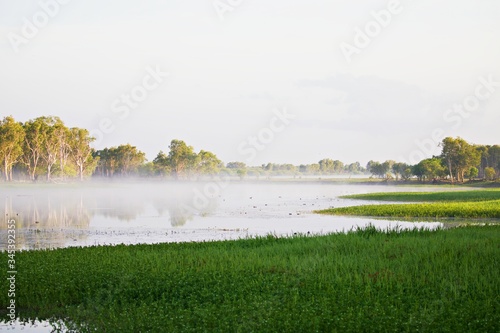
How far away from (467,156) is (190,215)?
9988 centimetres

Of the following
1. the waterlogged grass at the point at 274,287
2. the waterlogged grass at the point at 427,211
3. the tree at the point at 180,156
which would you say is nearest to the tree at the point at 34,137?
the tree at the point at 180,156

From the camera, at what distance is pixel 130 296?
13945 mm

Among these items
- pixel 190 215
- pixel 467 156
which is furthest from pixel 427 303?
pixel 467 156

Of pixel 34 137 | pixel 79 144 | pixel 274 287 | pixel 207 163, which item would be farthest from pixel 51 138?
pixel 274 287

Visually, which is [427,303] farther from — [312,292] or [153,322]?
[153,322]

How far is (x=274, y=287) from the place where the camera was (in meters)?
13.9

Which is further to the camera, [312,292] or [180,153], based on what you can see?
[180,153]

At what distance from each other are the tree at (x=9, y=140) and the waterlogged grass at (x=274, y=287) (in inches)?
3527

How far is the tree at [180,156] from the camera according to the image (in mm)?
168375

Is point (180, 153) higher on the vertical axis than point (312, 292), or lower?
higher

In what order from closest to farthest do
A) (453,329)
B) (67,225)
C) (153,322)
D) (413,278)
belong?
(453,329)
(153,322)
(413,278)
(67,225)

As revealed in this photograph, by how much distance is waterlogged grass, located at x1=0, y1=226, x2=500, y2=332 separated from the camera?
1074 cm

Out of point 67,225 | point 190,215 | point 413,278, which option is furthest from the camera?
point 190,215

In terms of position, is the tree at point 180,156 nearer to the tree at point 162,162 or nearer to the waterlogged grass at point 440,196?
the tree at point 162,162
